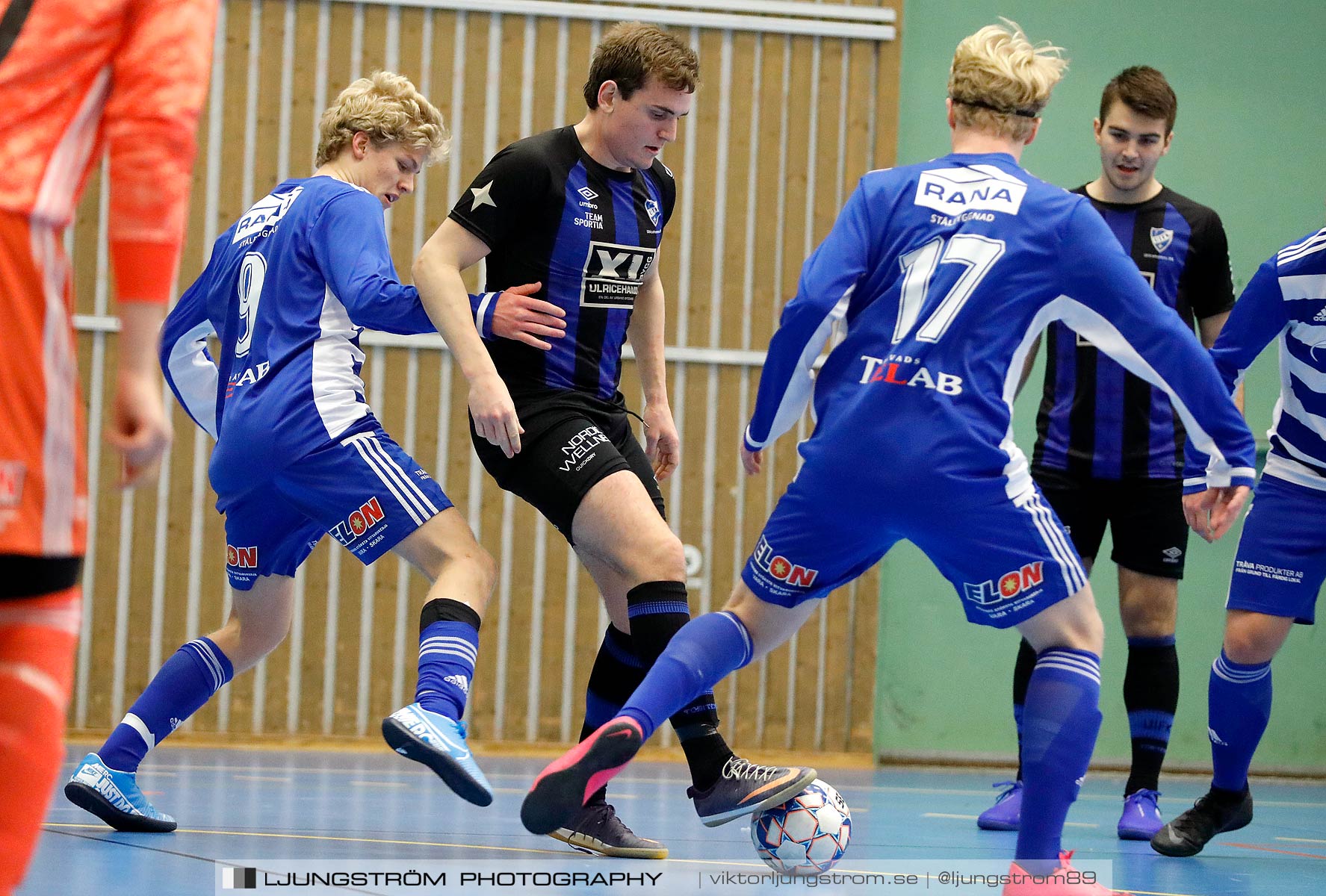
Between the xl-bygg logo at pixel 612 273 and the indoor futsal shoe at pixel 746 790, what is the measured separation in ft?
3.97

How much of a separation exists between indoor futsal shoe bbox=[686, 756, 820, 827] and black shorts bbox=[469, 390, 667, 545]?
2.26ft

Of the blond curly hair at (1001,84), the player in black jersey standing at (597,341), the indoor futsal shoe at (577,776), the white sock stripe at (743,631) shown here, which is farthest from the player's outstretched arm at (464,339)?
the blond curly hair at (1001,84)

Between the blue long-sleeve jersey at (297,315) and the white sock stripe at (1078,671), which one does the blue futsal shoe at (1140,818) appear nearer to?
the white sock stripe at (1078,671)

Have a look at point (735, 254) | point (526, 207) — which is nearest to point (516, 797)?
point (526, 207)

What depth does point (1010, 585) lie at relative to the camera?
2.57m

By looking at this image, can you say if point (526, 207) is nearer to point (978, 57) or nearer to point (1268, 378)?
point (978, 57)

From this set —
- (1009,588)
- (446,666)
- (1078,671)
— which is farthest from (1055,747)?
(446,666)

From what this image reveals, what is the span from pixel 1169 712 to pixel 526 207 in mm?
2632

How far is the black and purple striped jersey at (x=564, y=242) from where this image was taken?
3414 mm

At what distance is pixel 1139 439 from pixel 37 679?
375 cm

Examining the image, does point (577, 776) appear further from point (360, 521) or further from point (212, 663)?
point (212, 663)

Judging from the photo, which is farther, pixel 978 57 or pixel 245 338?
pixel 245 338

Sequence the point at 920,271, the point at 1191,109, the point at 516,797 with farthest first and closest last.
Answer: the point at 1191,109
the point at 516,797
the point at 920,271

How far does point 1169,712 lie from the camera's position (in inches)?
177
